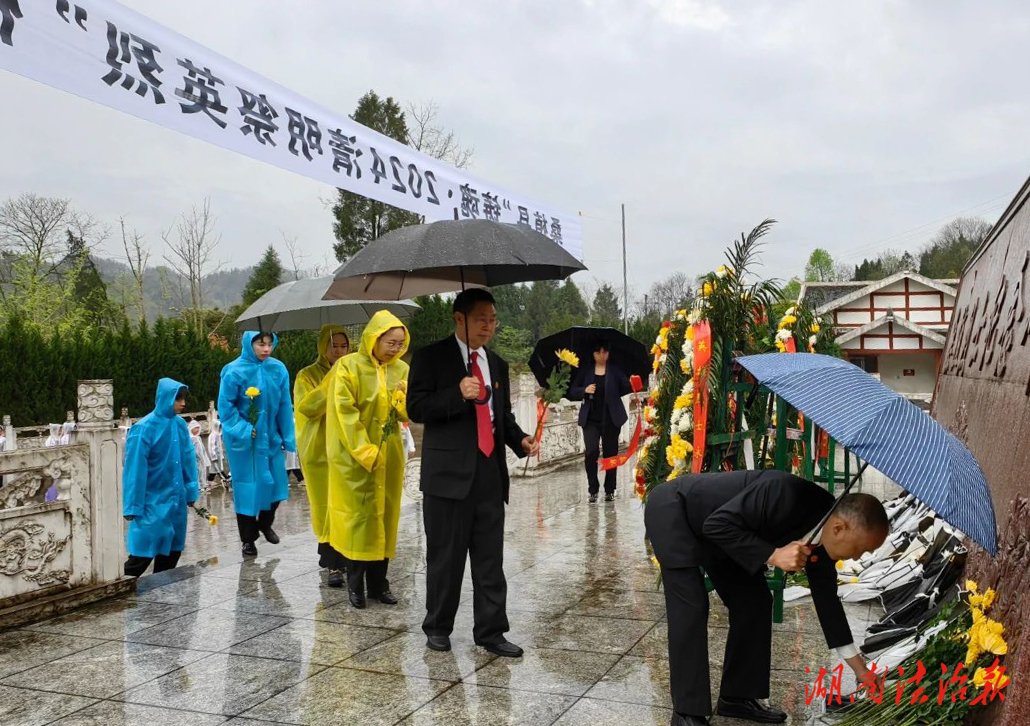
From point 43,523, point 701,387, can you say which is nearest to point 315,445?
point 43,523

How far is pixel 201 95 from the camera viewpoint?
5457mm

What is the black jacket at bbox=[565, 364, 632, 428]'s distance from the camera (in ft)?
30.2

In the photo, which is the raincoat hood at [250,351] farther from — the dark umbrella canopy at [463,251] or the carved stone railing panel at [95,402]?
the dark umbrella canopy at [463,251]

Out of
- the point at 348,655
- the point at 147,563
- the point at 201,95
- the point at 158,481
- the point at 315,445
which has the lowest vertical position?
the point at 348,655

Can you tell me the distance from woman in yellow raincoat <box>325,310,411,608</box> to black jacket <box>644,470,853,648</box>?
2341 mm

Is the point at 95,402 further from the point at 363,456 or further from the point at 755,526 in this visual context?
the point at 755,526

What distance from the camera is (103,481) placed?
17.8ft

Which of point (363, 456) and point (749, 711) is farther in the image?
point (363, 456)

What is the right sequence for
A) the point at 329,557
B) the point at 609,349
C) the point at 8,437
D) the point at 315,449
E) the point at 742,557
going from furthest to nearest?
the point at 8,437
the point at 609,349
the point at 315,449
the point at 329,557
the point at 742,557

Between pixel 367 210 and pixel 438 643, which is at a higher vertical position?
pixel 367 210

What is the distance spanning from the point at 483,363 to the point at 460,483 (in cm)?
63

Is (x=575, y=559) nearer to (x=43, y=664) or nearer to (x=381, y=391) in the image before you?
(x=381, y=391)

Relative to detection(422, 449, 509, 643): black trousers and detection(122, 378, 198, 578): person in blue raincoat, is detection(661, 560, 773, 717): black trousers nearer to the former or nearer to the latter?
detection(422, 449, 509, 643): black trousers

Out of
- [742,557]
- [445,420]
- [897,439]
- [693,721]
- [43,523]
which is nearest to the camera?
[897,439]
